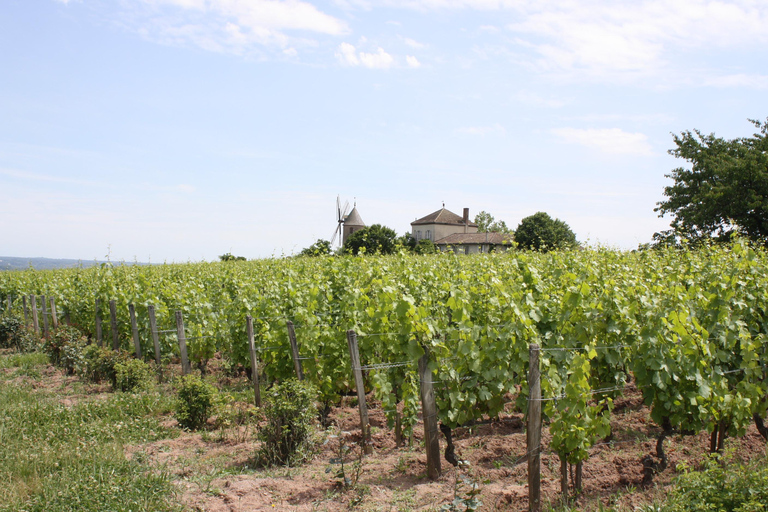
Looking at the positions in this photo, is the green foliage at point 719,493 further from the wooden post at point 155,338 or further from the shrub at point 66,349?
the shrub at point 66,349

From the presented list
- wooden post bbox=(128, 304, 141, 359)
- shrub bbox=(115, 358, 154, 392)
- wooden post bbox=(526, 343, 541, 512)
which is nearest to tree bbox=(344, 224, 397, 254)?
wooden post bbox=(128, 304, 141, 359)

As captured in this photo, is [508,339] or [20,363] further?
[20,363]

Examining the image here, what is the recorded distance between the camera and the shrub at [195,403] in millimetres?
6895

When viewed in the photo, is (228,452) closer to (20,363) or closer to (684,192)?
(20,363)

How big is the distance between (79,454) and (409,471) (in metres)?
3.23

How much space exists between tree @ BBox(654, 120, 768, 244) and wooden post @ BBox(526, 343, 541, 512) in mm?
28489

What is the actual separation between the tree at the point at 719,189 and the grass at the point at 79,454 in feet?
97.1

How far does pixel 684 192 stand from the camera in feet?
112

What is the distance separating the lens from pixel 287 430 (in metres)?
5.41

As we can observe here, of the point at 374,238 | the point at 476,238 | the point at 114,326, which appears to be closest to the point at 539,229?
the point at 476,238

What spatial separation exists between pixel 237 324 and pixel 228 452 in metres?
3.07

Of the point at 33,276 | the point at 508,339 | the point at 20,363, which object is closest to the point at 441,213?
the point at 33,276

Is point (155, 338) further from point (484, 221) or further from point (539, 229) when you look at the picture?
point (484, 221)

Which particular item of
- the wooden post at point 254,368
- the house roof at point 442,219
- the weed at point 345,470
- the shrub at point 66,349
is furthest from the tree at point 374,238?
the weed at point 345,470
